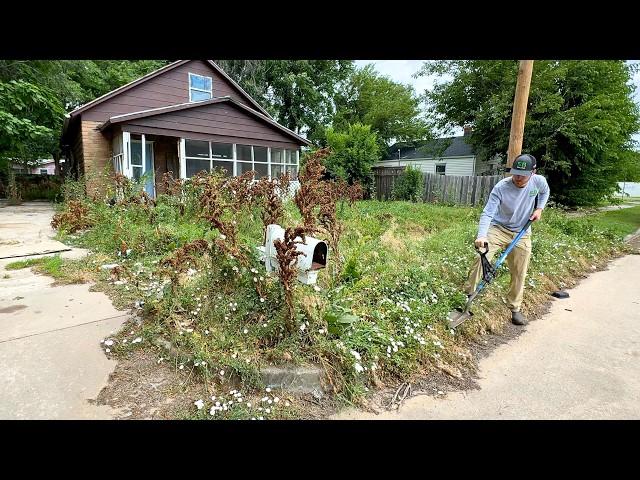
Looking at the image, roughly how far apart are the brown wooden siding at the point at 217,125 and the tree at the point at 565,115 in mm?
8206

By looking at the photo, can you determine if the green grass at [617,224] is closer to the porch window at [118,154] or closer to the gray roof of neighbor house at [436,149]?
the gray roof of neighbor house at [436,149]

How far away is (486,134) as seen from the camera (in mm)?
15461

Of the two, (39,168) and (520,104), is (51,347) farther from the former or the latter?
(39,168)

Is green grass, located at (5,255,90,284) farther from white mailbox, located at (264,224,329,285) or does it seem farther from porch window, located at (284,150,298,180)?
porch window, located at (284,150,298,180)

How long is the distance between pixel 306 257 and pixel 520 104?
6.26 m

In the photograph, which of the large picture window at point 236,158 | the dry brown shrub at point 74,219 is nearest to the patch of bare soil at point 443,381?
the dry brown shrub at point 74,219

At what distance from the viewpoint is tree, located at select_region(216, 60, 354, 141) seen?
22812 mm

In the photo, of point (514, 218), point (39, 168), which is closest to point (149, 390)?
point (514, 218)

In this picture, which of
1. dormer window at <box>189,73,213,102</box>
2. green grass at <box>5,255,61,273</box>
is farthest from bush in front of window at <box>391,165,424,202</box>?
green grass at <box>5,255,61,273</box>

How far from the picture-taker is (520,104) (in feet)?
22.3

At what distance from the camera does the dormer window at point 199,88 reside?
1350 centimetres

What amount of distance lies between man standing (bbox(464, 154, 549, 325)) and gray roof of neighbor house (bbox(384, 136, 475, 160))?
45.3 feet

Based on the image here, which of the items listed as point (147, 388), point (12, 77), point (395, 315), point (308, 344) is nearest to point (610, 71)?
point (395, 315)

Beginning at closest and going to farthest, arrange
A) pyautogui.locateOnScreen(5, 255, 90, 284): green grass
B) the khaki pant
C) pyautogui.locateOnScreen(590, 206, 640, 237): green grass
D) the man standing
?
the man standing
the khaki pant
pyautogui.locateOnScreen(5, 255, 90, 284): green grass
pyautogui.locateOnScreen(590, 206, 640, 237): green grass
